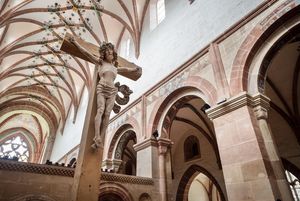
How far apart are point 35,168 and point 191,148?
7513mm

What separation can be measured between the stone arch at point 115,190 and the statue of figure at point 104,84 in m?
2.85

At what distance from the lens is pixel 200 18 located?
6.33m

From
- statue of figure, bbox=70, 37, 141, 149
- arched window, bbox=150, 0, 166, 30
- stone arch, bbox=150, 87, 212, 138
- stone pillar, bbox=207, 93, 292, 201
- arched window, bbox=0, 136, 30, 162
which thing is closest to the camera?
statue of figure, bbox=70, 37, 141, 149

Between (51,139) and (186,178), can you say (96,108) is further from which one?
(51,139)

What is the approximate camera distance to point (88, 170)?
212 centimetres

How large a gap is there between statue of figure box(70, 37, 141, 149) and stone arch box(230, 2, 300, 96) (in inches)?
95.0

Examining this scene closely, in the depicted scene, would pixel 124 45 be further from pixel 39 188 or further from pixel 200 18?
pixel 39 188

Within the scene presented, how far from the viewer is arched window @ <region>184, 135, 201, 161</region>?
995cm

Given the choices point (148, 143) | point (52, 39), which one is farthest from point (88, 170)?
point (52, 39)

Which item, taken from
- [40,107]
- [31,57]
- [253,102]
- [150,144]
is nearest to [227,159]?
[253,102]

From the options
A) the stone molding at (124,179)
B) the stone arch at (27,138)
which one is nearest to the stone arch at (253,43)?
the stone molding at (124,179)

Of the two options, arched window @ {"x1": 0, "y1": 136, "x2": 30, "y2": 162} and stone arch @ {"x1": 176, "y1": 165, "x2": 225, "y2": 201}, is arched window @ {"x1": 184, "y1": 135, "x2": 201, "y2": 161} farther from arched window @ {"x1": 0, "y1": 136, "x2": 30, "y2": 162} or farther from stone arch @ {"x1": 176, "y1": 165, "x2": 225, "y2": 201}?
arched window @ {"x1": 0, "y1": 136, "x2": 30, "y2": 162}

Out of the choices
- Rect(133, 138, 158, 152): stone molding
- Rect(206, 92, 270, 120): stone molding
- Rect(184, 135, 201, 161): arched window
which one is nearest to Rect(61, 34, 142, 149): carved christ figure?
Rect(206, 92, 270, 120): stone molding

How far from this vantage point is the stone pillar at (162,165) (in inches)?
217
